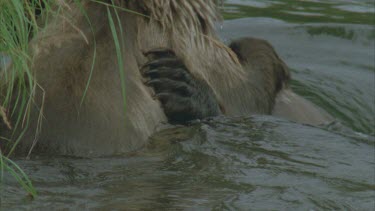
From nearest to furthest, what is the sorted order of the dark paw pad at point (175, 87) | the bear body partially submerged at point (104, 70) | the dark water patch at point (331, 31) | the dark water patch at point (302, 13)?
the bear body partially submerged at point (104, 70) → the dark paw pad at point (175, 87) → the dark water patch at point (331, 31) → the dark water patch at point (302, 13)

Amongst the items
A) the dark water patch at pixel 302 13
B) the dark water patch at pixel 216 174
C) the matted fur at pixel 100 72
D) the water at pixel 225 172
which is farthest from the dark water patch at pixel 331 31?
the matted fur at pixel 100 72

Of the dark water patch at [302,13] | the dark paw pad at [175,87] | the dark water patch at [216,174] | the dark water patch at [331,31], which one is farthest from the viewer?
the dark water patch at [302,13]

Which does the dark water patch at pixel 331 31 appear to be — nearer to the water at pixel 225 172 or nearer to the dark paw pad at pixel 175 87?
the water at pixel 225 172

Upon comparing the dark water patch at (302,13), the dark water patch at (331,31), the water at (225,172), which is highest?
the dark water patch at (302,13)

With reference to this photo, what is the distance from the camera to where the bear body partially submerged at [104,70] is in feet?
14.4

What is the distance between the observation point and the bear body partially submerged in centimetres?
439

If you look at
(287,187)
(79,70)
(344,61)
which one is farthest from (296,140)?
(344,61)

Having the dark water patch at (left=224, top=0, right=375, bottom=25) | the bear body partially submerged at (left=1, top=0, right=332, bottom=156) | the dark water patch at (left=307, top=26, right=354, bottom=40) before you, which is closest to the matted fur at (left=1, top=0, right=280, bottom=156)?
the bear body partially submerged at (left=1, top=0, right=332, bottom=156)

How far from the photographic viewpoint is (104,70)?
14.8ft

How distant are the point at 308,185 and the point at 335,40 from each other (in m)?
4.03

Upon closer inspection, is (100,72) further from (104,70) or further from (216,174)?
(216,174)

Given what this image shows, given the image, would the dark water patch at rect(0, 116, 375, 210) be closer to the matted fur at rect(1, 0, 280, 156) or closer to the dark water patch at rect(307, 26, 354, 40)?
the matted fur at rect(1, 0, 280, 156)

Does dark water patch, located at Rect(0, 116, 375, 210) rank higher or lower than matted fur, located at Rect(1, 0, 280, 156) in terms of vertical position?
lower

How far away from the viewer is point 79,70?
4.43 metres
